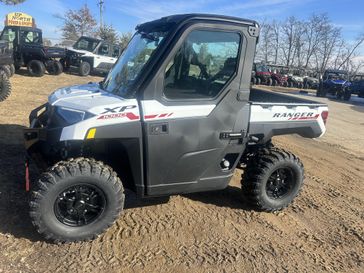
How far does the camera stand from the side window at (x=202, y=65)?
3.84m

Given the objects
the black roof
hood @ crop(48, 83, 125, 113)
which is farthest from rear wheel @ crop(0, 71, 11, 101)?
the black roof

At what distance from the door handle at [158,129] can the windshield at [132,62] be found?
457mm

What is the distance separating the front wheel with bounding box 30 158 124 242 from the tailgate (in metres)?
1.68

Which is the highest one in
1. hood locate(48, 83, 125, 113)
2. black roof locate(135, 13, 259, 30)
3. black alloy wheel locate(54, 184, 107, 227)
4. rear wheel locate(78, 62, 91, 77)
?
black roof locate(135, 13, 259, 30)

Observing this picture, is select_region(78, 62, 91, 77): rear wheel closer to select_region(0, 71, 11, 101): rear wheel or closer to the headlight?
select_region(0, 71, 11, 101): rear wheel

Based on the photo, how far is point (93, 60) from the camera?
21.3m

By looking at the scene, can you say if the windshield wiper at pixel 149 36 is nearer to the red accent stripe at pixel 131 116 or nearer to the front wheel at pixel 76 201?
the red accent stripe at pixel 131 116

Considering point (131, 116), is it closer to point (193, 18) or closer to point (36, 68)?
point (193, 18)

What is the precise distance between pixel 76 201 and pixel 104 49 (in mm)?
19448

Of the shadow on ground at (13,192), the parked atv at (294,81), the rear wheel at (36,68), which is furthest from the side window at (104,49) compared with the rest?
the parked atv at (294,81)

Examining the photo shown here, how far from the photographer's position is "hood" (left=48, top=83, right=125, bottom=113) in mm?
3734

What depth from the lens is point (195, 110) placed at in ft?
12.9

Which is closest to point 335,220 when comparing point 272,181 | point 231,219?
point 272,181

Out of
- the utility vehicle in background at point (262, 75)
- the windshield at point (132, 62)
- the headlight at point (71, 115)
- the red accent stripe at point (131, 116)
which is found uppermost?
the windshield at point (132, 62)
